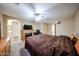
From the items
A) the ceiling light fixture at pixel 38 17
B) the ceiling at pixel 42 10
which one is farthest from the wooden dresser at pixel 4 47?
the ceiling light fixture at pixel 38 17

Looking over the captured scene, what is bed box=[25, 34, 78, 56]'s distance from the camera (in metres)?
1.42

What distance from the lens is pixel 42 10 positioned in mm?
1575

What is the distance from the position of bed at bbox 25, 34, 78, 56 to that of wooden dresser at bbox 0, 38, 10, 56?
10.0 inches

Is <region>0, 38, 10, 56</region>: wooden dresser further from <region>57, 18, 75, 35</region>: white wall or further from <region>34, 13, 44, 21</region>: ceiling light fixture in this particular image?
<region>57, 18, 75, 35</region>: white wall

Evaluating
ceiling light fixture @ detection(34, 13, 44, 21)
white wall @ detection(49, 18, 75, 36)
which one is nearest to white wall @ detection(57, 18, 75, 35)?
white wall @ detection(49, 18, 75, 36)

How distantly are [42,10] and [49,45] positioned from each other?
1.60 ft

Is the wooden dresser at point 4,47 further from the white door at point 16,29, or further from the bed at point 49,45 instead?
the bed at point 49,45

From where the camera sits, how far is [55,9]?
61.6 inches

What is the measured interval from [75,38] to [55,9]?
1.56ft

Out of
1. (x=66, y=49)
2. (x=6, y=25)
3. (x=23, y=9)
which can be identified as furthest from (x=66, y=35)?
(x=6, y=25)

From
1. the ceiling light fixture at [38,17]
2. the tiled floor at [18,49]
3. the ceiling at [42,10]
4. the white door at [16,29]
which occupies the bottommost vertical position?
the tiled floor at [18,49]

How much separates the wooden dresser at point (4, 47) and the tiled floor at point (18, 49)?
2.3 inches

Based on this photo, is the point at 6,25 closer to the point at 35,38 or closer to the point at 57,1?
the point at 35,38

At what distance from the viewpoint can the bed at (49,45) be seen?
1.42 meters
